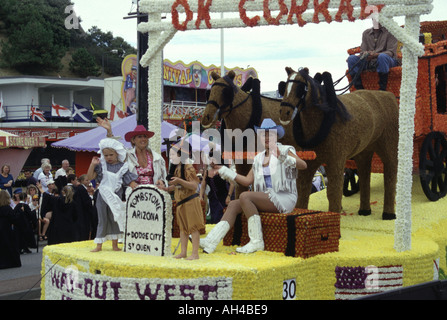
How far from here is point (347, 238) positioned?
865 cm

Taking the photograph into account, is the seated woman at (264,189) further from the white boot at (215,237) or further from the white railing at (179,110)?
the white railing at (179,110)

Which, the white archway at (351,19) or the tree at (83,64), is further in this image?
the tree at (83,64)

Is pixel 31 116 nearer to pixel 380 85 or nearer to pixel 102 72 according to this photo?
pixel 102 72

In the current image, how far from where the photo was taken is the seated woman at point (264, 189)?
7172 millimetres

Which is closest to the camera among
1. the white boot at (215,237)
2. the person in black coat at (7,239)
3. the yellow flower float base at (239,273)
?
the yellow flower float base at (239,273)

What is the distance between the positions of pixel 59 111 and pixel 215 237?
3037 cm

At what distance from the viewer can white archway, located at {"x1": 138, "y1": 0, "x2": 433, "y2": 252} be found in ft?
24.6

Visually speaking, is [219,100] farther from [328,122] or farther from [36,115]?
[36,115]

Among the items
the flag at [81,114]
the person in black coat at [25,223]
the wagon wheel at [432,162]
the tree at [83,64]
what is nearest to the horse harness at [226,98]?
the wagon wheel at [432,162]

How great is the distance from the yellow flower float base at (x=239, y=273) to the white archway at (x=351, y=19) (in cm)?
47

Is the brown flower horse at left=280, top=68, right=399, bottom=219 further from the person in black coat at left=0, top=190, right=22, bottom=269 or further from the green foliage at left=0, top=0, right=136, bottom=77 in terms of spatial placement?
the green foliage at left=0, top=0, right=136, bottom=77

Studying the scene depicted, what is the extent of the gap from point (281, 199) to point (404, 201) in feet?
5.18

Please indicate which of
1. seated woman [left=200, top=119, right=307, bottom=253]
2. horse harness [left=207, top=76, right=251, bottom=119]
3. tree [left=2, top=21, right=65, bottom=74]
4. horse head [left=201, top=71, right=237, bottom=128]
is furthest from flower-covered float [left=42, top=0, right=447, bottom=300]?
tree [left=2, top=21, right=65, bottom=74]
